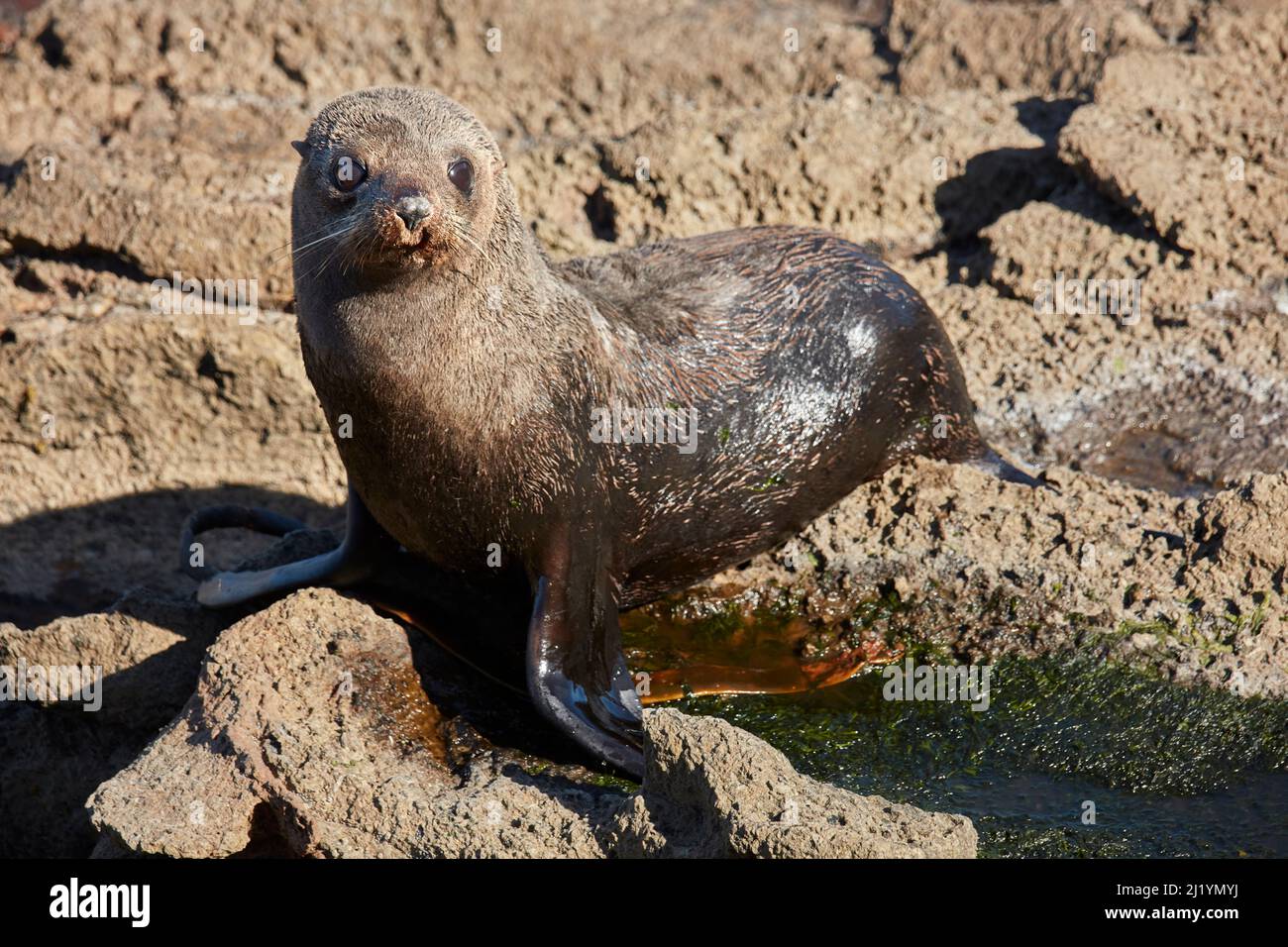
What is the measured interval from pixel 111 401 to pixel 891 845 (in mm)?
6168

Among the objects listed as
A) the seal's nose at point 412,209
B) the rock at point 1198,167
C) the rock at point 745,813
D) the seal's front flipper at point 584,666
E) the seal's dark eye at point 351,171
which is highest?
the rock at point 1198,167

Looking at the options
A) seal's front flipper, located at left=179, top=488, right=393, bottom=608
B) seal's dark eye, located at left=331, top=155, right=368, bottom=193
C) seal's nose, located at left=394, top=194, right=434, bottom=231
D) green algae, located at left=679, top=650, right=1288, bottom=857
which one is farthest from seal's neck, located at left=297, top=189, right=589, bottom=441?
green algae, located at left=679, top=650, right=1288, bottom=857

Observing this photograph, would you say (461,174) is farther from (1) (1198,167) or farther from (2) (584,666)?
(1) (1198,167)

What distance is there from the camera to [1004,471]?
7.83 metres

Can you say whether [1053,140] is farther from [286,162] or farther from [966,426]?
[286,162]

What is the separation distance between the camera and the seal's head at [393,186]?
5902mm

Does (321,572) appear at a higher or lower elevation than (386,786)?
higher

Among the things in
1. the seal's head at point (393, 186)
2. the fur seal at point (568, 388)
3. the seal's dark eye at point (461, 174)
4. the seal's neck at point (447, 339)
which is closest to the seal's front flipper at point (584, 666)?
the fur seal at point (568, 388)

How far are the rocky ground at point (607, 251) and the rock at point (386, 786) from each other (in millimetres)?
16

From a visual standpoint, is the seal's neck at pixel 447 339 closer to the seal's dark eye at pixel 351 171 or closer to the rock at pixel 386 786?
the seal's dark eye at pixel 351 171

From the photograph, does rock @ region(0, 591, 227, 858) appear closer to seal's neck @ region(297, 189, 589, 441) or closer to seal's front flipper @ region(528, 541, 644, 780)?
seal's neck @ region(297, 189, 589, 441)

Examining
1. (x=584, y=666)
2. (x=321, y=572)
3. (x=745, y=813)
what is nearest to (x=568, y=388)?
(x=584, y=666)

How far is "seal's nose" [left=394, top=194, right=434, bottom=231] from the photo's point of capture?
574 cm

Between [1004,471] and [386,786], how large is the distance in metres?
3.54
